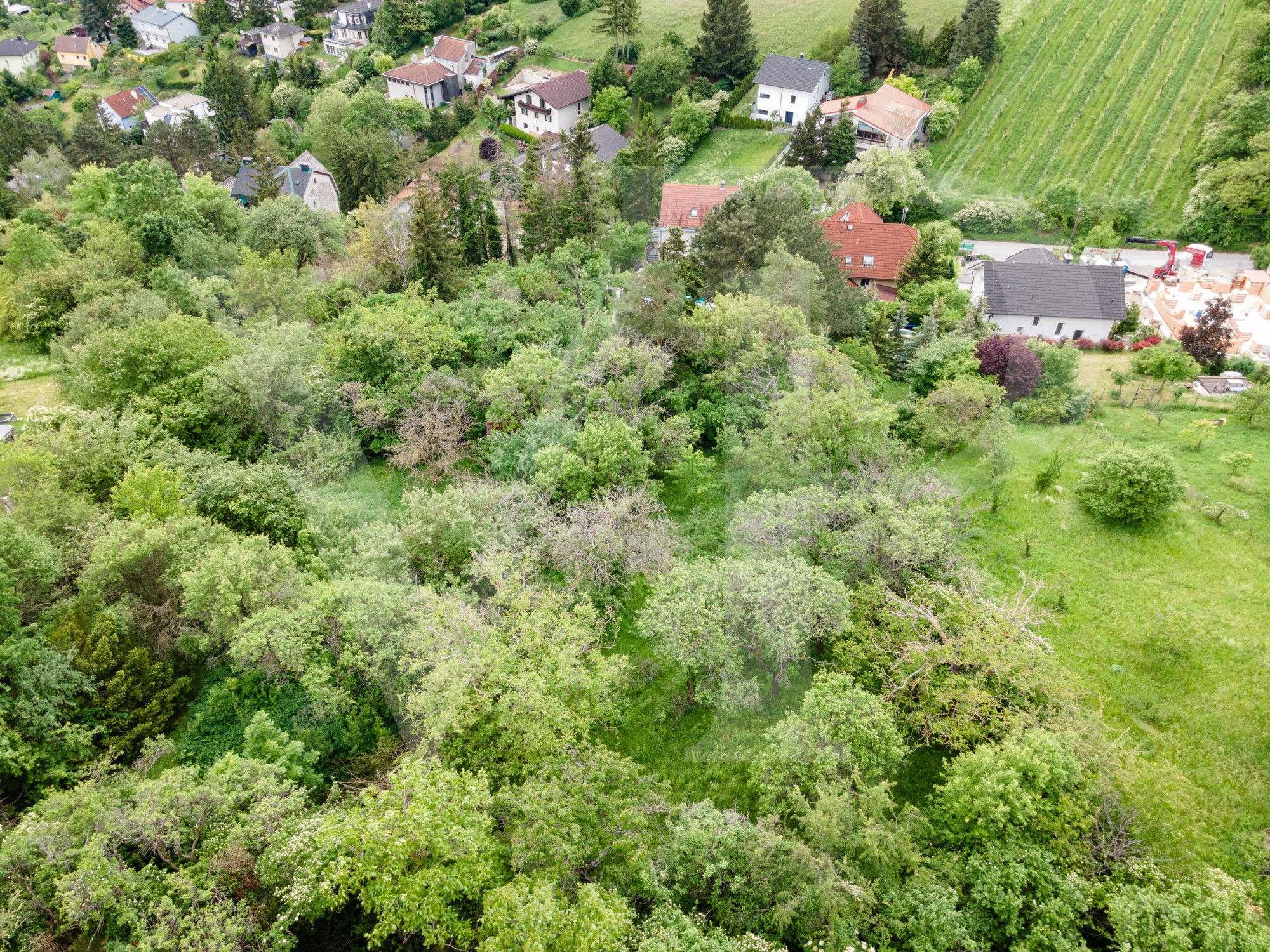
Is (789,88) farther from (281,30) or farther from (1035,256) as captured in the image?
(281,30)

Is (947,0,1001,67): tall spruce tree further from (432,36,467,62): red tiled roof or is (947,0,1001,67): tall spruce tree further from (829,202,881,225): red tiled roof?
(432,36,467,62): red tiled roof

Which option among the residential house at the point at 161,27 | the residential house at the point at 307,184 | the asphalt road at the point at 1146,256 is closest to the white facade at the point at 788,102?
the asphalt road at the point at 1146,256

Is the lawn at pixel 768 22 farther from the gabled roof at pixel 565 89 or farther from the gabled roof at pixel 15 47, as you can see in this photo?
the gabled roof at pixel 15 47

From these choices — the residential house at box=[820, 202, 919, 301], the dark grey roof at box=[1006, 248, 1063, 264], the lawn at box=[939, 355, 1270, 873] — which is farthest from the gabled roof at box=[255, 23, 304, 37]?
the lawn at box=[939, 355, 1270, 873]

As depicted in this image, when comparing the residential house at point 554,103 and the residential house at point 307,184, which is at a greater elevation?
the residential house at point 554,103

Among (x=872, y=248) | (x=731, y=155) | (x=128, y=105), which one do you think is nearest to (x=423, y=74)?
(x=731, y=155)

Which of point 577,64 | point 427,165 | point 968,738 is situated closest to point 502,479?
point 968,738

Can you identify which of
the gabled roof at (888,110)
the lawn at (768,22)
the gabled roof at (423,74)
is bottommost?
the gabled roof at (423,74)
